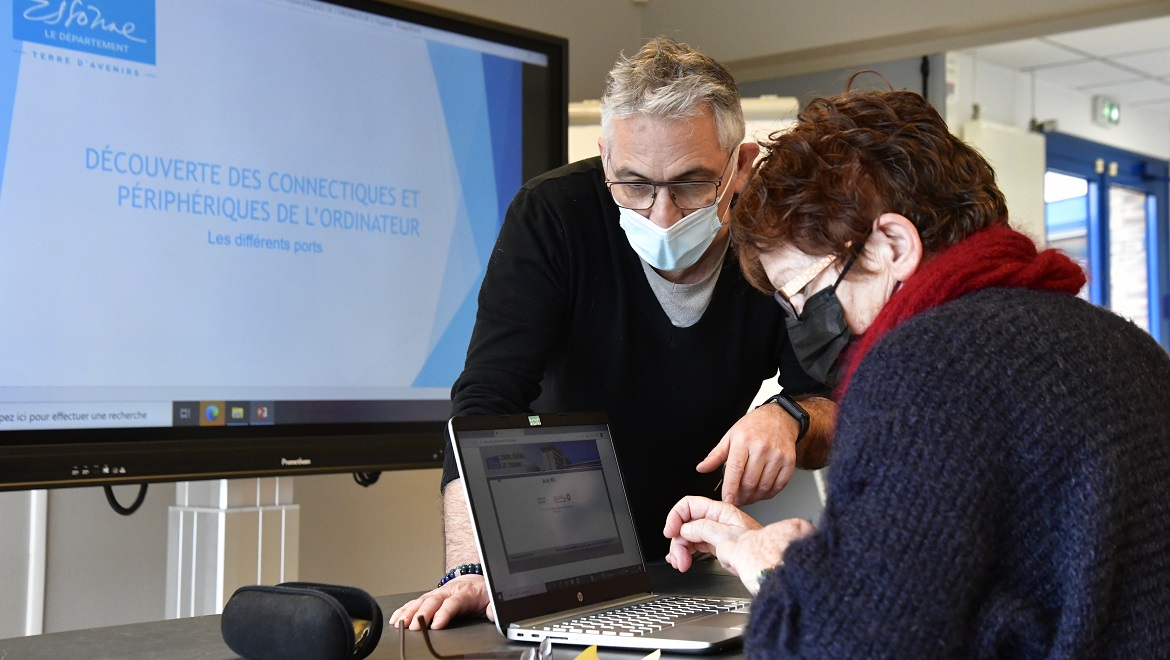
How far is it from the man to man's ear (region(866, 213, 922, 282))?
0.52 m

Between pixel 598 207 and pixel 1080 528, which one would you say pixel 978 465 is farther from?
pixel 598 207

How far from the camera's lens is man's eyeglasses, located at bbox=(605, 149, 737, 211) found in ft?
5.33

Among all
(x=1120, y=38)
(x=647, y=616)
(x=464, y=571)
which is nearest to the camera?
(x=647, y=616)

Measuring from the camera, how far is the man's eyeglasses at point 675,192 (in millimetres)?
1626

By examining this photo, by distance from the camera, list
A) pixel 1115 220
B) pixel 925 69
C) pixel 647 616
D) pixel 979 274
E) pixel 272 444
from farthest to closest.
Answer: pixel 1115 220
pixel 925 69
pixel 272 444
pixel 647 616
pixel 979 274

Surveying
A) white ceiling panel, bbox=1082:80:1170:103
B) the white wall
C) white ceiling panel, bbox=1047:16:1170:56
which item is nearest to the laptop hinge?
the white wall

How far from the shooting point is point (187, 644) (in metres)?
1.07

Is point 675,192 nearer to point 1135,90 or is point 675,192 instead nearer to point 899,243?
point 899,243

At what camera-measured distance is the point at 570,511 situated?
4.10 ft

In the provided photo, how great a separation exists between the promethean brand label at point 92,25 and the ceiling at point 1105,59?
14.7 feet

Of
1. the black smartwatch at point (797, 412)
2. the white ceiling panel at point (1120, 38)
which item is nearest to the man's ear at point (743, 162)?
the black smartwatch at point (797, 412)

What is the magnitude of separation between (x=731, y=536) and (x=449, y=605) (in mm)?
319

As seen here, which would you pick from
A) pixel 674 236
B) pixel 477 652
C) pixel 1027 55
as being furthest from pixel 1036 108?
pixel 477 652

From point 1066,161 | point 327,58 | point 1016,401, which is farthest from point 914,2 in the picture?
point 1016,401
